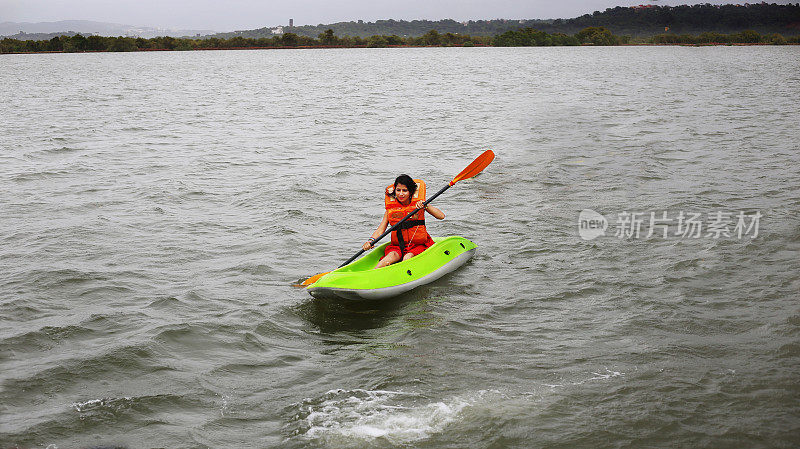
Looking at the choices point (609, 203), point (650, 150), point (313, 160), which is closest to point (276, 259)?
point (609, 203)

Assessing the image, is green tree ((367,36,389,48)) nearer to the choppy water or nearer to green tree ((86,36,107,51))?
green tree ((86,36,107,51))

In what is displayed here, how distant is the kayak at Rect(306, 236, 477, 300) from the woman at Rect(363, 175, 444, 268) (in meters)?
0.21

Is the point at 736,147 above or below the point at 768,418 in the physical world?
above

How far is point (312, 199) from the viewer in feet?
40.4

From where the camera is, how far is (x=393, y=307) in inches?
287

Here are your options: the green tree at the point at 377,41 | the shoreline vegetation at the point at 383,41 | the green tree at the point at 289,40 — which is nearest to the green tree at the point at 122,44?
the shoreline vegetation at the point at 383,41

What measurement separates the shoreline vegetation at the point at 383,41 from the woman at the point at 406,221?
382ft

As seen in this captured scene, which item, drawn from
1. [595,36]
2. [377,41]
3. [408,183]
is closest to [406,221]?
[408,183]

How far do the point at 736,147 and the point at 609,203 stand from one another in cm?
724

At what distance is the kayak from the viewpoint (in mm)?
6938

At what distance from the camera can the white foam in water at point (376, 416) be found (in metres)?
4.83

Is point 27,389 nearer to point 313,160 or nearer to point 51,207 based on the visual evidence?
point 51,207

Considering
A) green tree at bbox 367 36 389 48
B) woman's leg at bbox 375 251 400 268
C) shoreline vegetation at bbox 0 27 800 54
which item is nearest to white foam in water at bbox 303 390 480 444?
woman's leg at bbox 375 251 400 268

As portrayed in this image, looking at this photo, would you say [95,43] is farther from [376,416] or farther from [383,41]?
[376,416]
